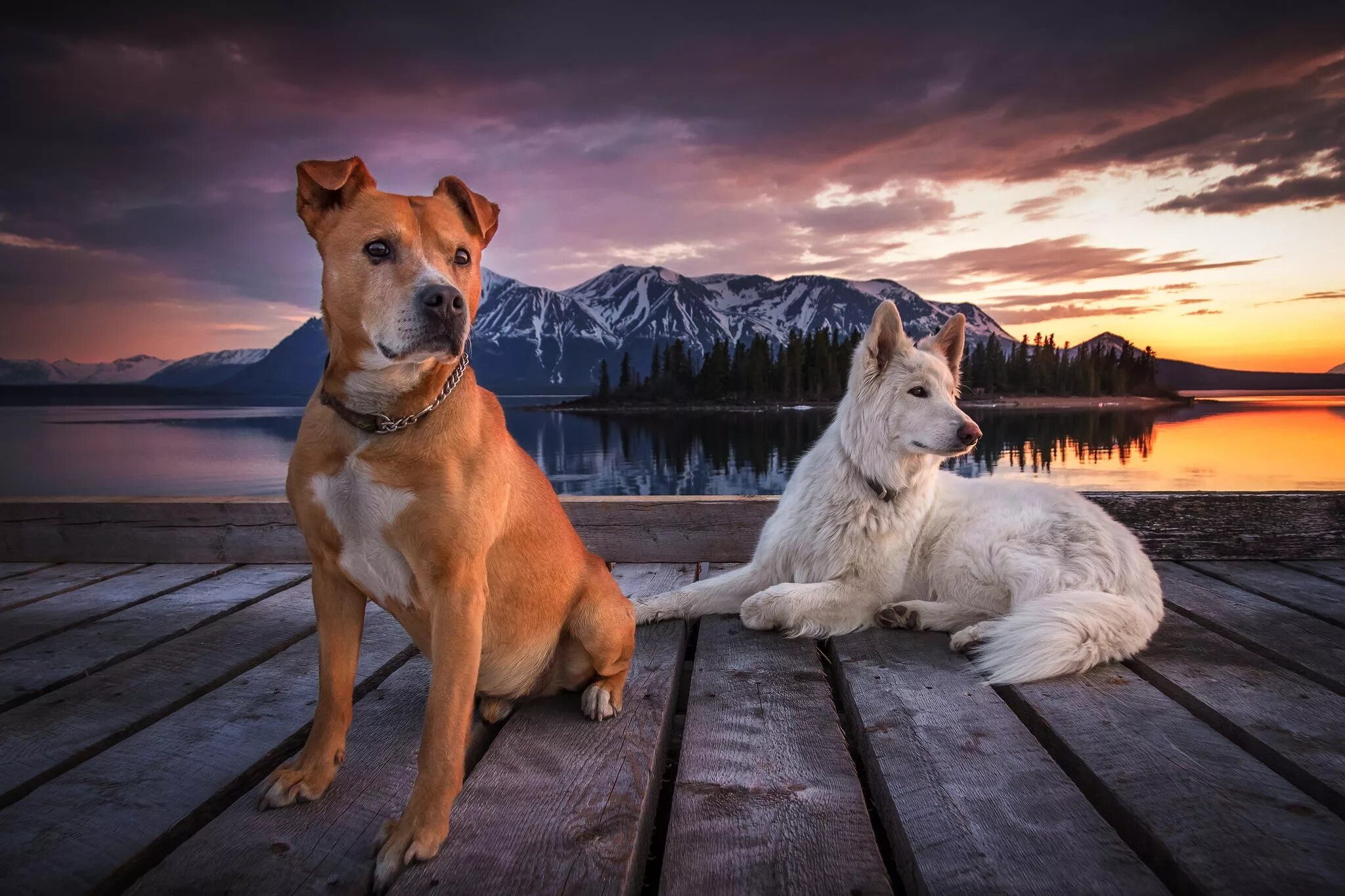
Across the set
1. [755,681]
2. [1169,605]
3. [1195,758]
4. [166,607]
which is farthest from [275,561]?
[1169,605]

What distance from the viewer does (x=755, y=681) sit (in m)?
2.67

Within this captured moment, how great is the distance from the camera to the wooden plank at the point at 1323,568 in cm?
395

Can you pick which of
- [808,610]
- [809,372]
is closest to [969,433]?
[808,610]

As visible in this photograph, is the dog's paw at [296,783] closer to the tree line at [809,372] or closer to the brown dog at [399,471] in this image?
the brown dog at [399,471]

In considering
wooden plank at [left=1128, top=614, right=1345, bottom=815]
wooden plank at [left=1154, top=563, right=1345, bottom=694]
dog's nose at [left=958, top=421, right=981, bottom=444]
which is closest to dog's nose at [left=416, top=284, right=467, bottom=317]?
dog's nose at [left=958, top=421, right=981, bottom=444]

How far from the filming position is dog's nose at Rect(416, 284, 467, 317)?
189 centimetres

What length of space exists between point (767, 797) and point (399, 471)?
131cm

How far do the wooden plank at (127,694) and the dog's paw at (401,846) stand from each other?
113 cm

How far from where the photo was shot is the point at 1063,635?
2.71 metres

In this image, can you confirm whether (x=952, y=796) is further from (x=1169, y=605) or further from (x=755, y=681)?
(x=1169, y=605)

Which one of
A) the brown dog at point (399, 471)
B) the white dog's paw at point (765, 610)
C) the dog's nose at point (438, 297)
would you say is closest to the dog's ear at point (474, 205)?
the brown dog at point (399, 471)

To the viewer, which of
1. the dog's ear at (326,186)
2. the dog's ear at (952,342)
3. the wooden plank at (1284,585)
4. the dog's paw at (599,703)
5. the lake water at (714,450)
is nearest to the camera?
the dog's ear at (326,186)

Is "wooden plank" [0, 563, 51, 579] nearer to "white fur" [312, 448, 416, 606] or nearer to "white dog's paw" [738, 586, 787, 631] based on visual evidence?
"white fur" [312, 448, 416, 606]

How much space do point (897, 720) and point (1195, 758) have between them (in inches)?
32.1
